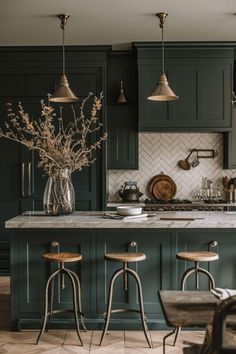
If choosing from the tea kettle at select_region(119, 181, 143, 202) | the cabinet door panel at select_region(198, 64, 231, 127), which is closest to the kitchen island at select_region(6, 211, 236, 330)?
the tea kettle at select_region(119, 181, 143, 202)

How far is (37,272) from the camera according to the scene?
4180 millimetres

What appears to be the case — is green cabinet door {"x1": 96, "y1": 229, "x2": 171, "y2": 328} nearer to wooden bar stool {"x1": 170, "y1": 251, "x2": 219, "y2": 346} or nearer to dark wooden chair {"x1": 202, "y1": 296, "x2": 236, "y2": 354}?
wooden bar stool {"x1": 170, "y1": 251, "x2": 219, "y2": 346}

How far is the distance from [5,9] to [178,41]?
227 cm

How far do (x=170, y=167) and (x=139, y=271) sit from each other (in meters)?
3.01

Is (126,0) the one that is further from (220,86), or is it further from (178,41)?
(220,86)

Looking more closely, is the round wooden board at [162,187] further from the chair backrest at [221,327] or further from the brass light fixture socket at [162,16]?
the chair backrest at [221,327]

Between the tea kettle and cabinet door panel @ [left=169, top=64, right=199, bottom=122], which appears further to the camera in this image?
the tea kettle

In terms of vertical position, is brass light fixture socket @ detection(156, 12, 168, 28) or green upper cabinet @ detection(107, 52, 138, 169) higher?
brass light fixture socket @ detection(156, 12, 168, 28)

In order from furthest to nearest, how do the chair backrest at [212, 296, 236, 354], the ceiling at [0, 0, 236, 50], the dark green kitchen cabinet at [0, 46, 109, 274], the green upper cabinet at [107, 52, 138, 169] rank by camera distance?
the green upper cabinet at [107, 52, 138, 169] → the dark green kitchen cabinet at [0, 46, 109, 274] → the ceiling at [0, 0, 236, 50] → the chair backrest at [212, 296, 236, 354]

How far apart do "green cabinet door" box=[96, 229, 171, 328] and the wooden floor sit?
0.19 m

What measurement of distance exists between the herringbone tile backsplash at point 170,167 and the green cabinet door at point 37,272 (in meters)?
2.80

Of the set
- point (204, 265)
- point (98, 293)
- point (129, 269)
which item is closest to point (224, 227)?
point (204, 265)

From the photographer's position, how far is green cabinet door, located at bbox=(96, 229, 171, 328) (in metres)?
4.16

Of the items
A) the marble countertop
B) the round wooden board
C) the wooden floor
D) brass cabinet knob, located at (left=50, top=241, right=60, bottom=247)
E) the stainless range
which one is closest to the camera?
the wooden floor
